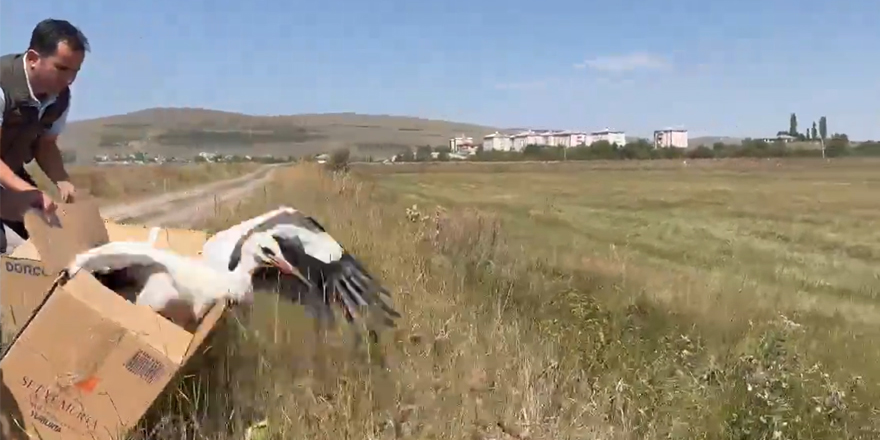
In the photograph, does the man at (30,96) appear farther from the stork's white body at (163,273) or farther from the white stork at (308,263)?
the white stork at (308,263)

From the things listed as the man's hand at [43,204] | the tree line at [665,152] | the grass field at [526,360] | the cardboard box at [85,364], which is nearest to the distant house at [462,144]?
the tree line at [665,152]

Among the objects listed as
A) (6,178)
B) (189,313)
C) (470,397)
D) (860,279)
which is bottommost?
(860,279)

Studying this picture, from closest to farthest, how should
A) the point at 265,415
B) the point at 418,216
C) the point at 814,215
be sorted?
the point at 265,415, the point at 418,216, the point at 814,215

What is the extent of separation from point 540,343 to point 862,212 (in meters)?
33.9

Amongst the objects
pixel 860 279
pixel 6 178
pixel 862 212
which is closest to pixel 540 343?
pixel 6 178

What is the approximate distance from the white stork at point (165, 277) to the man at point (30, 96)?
0.37 m

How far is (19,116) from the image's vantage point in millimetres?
3551

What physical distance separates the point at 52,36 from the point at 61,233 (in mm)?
767

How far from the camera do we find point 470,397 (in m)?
4.50

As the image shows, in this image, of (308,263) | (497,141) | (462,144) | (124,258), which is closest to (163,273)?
(124,258)

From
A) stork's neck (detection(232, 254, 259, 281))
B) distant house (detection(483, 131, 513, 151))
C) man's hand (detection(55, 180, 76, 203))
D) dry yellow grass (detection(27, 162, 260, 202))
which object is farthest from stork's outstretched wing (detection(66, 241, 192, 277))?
distant house (detection(483, 131, 513, 151))

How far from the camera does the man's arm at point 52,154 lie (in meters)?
3.88

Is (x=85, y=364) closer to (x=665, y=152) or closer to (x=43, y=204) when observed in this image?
(x=43, y=204)

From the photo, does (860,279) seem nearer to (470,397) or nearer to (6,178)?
(470,397)
